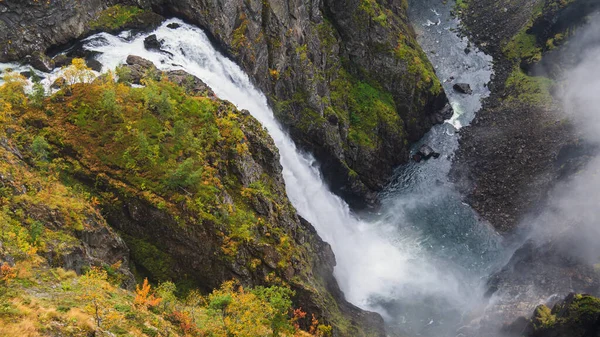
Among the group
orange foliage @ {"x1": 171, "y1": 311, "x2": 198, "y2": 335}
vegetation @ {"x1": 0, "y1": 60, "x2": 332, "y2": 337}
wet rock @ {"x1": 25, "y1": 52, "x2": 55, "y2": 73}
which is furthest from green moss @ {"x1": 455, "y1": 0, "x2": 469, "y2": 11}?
orange foliage @ {"x1": 171, "y1": 311, "x2": 198, "y2": 335}

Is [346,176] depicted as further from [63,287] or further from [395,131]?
[63,287]

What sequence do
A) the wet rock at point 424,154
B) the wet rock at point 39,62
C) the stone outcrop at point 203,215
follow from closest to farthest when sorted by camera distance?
the stone outcrop at point 203,215, the wet rock at point 39,62, the wet rock at point 424,154

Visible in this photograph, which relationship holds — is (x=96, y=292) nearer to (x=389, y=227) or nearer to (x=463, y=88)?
(x=389, y=227)

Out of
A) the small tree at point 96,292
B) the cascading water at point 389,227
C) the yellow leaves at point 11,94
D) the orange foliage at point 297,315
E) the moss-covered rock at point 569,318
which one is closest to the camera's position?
the small tree at point 96,292

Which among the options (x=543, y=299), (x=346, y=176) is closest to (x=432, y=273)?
(x=543, y=299)

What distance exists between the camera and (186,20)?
42.6 m

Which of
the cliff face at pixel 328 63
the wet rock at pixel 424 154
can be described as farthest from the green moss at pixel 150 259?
the wet rock at pixel 424 154

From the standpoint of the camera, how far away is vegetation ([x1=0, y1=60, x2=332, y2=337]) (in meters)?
18.2

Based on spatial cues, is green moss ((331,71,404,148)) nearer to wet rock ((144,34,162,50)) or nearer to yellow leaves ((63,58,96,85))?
wet rock ((144,34,162,50))

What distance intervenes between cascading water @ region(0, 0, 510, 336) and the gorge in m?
0.15

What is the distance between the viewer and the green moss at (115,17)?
38.7 m

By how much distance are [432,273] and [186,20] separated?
119ft

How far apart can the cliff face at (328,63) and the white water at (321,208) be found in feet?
7.69

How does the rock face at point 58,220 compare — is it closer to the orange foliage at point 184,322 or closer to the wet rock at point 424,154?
the orange foliage at point 184,322
